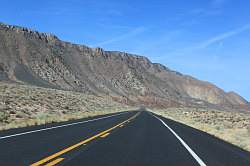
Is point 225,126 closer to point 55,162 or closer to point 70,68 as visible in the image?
point 55,162

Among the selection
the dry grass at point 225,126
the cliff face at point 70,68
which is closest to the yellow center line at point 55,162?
the dry grass at point 225,126

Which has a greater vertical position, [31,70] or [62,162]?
[31,70]

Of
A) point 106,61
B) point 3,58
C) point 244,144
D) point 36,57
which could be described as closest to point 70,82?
point 36,57

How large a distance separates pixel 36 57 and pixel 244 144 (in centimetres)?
12416

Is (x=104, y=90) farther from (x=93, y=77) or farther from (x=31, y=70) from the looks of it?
(x=31, y=70)

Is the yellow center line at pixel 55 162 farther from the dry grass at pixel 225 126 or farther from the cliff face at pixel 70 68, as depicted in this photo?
the cliff face at pixel 70 68

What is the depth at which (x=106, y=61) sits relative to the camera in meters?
183

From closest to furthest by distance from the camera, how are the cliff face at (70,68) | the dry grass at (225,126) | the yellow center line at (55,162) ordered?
1. the yellow center line at (55,162)
2. the dry grass at (225,126)
3. the cliff face at (70,68)

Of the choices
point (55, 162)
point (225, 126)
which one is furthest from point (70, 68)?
point (55, 162)

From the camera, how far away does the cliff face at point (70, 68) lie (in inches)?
4990

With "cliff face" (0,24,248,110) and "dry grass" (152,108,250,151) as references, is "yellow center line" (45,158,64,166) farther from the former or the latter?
"cliff face" (0,24,248,110)

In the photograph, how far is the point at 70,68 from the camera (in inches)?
6024

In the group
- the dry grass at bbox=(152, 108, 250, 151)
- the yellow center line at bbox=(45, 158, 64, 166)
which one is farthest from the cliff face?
the yellow center line at bbox=(45, 158, 64, 166)

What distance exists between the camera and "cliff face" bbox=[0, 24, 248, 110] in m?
127
